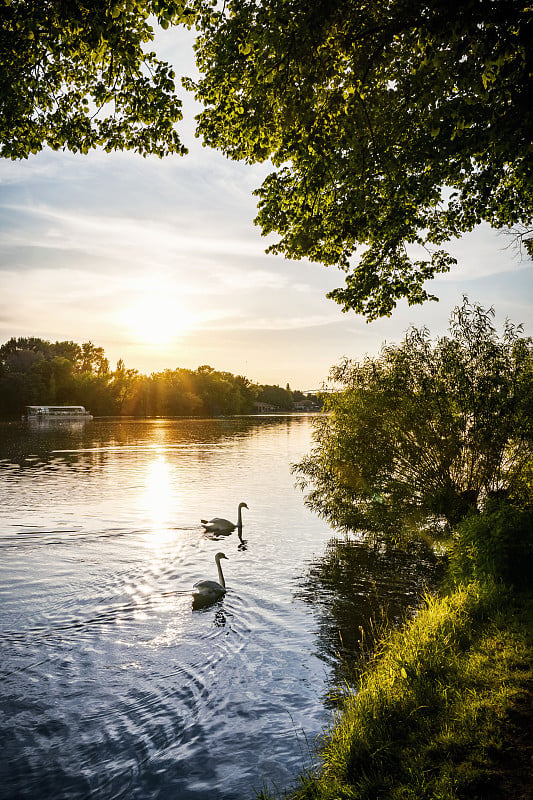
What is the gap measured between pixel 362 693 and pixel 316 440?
13.3m

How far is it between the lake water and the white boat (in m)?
108

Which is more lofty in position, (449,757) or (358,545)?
(449,757)

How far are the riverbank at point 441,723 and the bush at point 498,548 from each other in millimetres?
2096

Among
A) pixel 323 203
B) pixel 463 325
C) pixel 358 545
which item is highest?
pixel 323 203

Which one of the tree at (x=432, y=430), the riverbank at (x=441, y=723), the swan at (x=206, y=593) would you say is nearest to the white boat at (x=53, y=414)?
the tree at (x=432, y=430)

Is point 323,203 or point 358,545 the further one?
point 358,545

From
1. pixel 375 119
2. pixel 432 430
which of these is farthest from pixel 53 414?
pixel 375 119

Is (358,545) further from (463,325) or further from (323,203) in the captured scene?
(323,203)

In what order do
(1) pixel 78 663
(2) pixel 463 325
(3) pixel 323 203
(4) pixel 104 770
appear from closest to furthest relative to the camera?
(4) pixel 104 770 → (1) pixel 78 663 → (3) pixel 323 203 → (2) pixel 463 325

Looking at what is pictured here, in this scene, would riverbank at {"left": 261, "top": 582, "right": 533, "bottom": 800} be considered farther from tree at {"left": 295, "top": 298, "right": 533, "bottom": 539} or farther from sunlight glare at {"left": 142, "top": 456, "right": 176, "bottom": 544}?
sunlight glare at {"left": 142, "top": 456, "right": 176, "bottom": 544}

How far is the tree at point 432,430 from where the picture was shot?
1711cm

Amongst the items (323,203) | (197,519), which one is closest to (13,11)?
(323,203)

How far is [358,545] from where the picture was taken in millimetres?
21016

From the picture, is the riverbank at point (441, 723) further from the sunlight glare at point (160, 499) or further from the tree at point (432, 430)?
the sunlight glare at point (160, 499)
